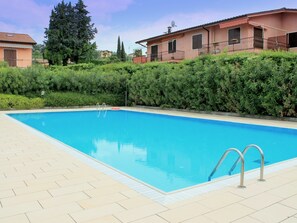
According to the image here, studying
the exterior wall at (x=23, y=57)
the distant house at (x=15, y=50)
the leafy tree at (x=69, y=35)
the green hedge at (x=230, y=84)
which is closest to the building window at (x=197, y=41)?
the green hedge at (x=230, y=84)

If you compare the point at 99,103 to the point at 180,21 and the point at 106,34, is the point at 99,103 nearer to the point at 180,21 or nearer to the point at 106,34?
→ the point at 180,21

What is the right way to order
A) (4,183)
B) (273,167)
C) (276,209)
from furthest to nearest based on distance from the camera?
(273,167) < (4,183) < (276,209)

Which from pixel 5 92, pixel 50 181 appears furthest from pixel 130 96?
pixel 50 181

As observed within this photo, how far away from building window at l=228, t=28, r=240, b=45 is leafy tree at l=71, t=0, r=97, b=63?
2256 cm

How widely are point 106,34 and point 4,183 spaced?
41989mm

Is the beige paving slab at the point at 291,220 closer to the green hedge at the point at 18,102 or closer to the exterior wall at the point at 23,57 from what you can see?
the green hedge at the point at 18,102

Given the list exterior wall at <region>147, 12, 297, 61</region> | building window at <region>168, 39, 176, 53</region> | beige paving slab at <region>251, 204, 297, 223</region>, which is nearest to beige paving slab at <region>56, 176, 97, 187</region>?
beige paving slab at <region>251, 204, 297, 223</region>

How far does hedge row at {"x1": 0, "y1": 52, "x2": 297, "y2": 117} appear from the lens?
13.1m

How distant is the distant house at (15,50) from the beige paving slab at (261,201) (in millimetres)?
31417

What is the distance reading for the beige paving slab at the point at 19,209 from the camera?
3458 mm

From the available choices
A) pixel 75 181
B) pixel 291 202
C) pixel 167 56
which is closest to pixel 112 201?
pixel 75 181

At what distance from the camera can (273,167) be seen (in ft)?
18.1

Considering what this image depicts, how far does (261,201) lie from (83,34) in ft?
128

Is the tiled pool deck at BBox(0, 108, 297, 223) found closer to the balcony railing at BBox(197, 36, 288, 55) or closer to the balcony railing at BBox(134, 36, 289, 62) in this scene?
the balcony railing at BBox(134, 36, 289, 62)
